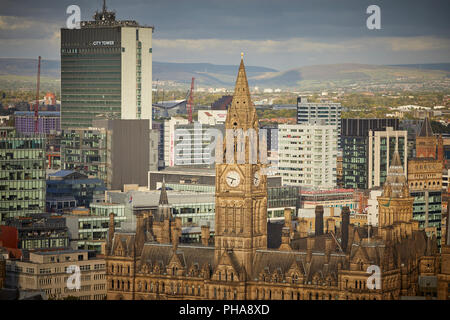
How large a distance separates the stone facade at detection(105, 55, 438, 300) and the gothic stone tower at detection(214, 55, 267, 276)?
11 cm

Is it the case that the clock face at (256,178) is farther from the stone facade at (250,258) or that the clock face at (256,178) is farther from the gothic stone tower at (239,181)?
the stone facade at (250,258)

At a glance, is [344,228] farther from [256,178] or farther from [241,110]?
[241,110]

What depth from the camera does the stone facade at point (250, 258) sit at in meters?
165

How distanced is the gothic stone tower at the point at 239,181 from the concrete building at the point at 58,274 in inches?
710

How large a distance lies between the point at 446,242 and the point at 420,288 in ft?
19.1

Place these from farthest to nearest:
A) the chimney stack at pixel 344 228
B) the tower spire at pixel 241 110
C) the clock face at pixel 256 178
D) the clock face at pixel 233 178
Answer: the chimney stack at pixel 344 228 < the clock face at pixel 256 178 < the tower spire at pixel 241 110 < the clock face at pixel 233 178

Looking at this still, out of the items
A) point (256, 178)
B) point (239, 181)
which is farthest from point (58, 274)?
point (256, 178)

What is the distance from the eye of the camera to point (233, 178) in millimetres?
174750

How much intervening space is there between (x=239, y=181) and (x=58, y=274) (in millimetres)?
25009

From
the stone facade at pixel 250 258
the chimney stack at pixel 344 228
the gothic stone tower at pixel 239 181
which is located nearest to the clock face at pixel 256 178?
the gothic stone tower at pixel 239 181

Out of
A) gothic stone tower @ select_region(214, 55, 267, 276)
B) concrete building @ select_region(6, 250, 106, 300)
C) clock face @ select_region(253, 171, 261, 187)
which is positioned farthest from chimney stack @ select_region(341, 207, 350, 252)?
concrete building @ select_region(6, 250, 106, 300)

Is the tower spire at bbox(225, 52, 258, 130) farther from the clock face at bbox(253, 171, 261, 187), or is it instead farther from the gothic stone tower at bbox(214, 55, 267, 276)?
the clock face at bbox(253, 171, 261, 187)
